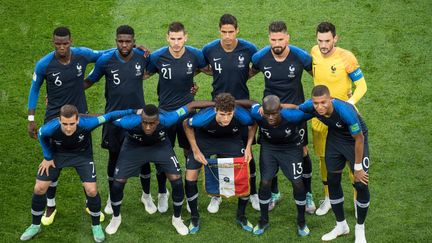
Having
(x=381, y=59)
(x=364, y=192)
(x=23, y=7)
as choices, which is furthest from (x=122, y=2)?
(x=364, y=192)

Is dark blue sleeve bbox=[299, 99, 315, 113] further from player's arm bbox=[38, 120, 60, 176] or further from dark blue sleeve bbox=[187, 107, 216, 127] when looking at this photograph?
player's arm bbox=[38, 120, 60, 176]

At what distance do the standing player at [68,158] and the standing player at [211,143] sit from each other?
944 mm

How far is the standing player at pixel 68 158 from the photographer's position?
11.8 metres

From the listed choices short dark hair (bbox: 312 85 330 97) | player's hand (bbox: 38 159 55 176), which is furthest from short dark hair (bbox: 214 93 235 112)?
player's hand (bbox: 38 159 55 176)

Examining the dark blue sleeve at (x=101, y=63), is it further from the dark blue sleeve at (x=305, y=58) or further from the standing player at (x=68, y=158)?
the dark blue sleeve at (x=305, y=58)

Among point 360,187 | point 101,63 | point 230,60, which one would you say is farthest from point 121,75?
point 360,187

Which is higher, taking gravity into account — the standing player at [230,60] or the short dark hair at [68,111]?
the standing player at [230,60]

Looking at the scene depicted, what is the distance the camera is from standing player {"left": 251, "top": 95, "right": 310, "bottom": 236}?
11891mm

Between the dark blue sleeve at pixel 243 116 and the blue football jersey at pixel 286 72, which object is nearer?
the dark blue sleeve at pixel 243 116

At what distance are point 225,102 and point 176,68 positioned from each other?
3.68 feet

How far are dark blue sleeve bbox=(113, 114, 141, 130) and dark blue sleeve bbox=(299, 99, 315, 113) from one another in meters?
2.12

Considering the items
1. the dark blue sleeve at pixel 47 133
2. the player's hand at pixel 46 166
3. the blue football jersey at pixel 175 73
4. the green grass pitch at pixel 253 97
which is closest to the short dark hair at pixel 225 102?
the blue football jersey at pixel 175 73

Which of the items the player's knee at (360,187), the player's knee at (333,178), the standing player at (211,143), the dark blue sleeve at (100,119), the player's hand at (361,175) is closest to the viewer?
the player's hand at (361,175)

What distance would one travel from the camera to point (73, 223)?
41.5 feet
